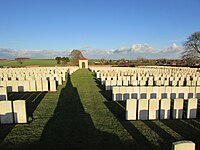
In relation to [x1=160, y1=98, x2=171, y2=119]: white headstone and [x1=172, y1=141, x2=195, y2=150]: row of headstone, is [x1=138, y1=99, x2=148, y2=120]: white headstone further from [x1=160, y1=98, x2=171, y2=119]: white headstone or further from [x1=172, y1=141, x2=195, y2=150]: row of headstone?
[x1=172, y1=141, x2=195, y2=150]: row of headstone

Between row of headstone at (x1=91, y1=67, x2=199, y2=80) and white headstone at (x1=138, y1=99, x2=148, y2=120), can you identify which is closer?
white headstone at (x1=138, y1=99, x2=148, y2=120)

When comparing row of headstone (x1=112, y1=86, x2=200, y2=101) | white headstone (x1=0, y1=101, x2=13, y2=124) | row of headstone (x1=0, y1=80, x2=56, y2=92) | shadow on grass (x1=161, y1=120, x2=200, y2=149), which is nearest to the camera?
shadow on grass (x1=161, y1=120, x2=200, y2=149)

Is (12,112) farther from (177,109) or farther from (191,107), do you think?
(191,107)

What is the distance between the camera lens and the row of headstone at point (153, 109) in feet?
18.1

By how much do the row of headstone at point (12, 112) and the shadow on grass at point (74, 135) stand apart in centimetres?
87

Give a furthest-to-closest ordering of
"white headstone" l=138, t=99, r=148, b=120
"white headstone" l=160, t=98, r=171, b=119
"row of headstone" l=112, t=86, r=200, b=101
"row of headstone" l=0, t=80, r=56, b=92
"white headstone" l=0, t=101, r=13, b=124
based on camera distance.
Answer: "row of headstone" l=0, t=80, r=56, b=92
"row of headstone" l=112, t=86, r=200, b=101
"white headstone" l=160, t=98, r=171, b=119
"white headstone" l=138, t=99, r=148, b=120
"white headstone" l=0, t=101, r=13, b=124

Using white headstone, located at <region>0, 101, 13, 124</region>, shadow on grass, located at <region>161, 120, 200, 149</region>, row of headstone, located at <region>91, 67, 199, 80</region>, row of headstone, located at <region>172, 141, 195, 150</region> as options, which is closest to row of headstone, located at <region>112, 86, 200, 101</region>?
shadow on grass, located at <region>161, 120, 200, 149</region>

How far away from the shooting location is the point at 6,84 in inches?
419

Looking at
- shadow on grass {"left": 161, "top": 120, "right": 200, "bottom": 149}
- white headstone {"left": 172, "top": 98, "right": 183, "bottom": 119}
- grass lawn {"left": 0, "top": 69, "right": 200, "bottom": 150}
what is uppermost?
white headstone {"left": 172, "top": 98, "right": 183, "bottom": 119}

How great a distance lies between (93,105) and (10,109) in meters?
3.20

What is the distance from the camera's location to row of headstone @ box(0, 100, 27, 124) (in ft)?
17.2

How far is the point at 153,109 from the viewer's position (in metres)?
5.57

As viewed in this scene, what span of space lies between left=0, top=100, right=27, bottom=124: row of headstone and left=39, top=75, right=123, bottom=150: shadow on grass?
87 centimetres

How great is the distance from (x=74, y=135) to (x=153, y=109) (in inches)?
104
